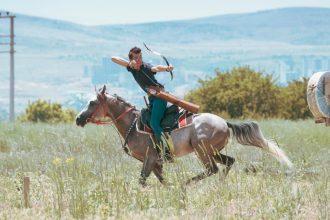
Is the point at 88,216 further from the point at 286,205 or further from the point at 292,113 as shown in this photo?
the point at 292,113

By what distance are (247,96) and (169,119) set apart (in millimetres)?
31648

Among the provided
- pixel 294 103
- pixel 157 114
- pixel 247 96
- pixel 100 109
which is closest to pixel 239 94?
pixel 247 96

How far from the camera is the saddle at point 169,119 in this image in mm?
15656

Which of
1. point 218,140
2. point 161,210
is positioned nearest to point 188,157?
point 218,140

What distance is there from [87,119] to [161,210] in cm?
443

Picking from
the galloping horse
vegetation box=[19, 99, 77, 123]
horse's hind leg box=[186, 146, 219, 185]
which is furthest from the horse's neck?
vegetation box=[19, 99, 77, 123]

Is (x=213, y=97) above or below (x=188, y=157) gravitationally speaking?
below

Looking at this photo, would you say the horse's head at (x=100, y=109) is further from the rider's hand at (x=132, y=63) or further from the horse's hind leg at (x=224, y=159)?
the horse's hind leg at (x=224, y=159)

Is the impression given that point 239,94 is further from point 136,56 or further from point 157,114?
point 136,56

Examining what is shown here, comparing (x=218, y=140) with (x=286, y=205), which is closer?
(x=286, y=205)

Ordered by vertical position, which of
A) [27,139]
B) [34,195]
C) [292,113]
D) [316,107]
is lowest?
[292,113]

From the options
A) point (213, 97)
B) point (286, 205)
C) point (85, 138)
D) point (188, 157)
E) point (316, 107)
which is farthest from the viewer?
point (213, 97)

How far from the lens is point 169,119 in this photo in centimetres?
1565

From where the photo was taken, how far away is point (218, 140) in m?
15.9
